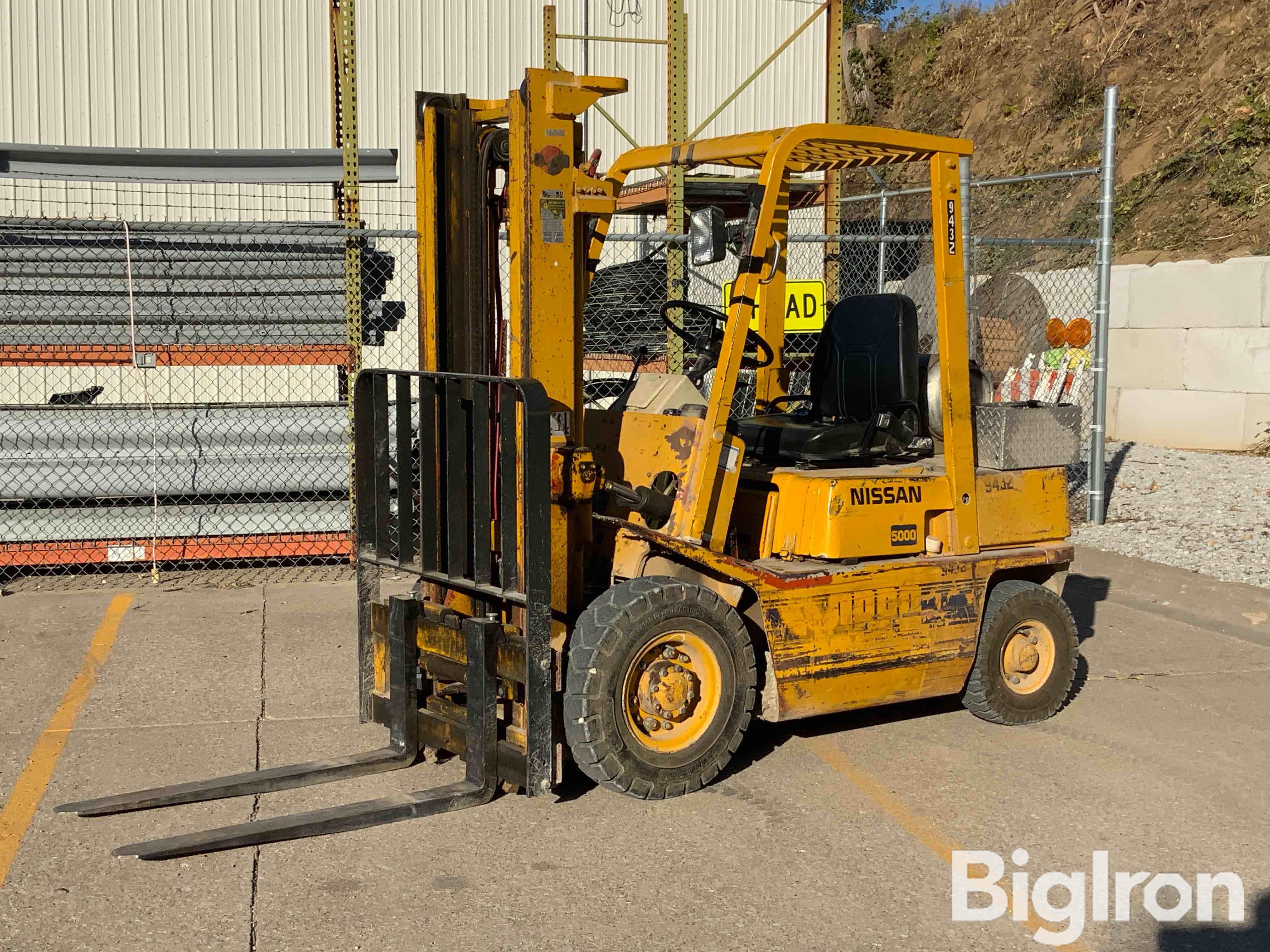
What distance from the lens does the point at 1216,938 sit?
3.92 m

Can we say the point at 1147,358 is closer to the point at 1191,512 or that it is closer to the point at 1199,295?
the point at 1199,295

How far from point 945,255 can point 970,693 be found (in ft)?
6.28

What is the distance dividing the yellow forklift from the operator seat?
0.01 metres

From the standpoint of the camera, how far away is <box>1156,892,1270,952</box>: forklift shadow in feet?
12.6

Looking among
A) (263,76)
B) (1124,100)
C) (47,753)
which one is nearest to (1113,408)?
(1124,100)

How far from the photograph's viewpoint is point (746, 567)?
496 cm

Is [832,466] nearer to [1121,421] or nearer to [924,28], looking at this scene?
[1121,421]

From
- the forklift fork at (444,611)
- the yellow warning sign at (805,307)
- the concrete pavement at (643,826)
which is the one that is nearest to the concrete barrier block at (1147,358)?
the yellow warning sign at (805,307)

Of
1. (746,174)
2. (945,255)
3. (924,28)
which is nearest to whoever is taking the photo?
(945,255)

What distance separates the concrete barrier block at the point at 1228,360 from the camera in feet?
42.0

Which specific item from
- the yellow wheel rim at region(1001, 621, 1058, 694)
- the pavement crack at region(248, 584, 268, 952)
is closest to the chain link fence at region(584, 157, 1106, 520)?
the yellow wheel rim at region(1001, 621, 1058, 694)

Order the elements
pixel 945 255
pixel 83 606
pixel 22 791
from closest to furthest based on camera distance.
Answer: pixel 22 791
pixel 945 255
pixel 83 606

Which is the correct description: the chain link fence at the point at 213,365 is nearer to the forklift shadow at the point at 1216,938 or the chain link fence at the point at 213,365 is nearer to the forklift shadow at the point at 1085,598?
the forklift shadow at the point at 1085,598

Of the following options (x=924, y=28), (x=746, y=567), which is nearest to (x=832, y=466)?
(x=746, y=567)
